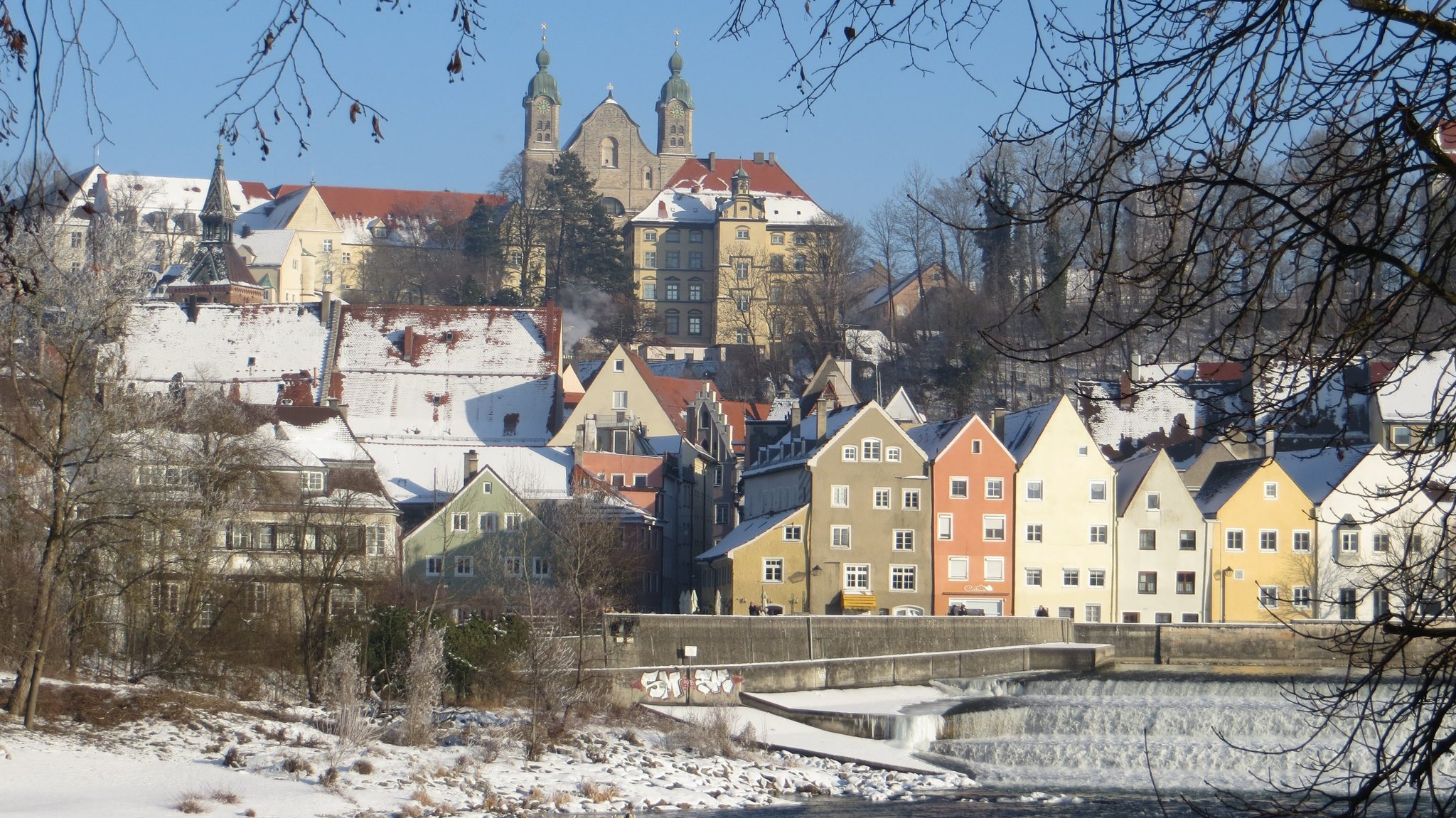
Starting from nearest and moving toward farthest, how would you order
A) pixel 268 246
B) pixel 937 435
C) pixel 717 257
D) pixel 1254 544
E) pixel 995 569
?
1. pixel 995 569
2. pixel 1254 544
3. pixel 937 435
4. pixel 717 257
5. pixel 268 246

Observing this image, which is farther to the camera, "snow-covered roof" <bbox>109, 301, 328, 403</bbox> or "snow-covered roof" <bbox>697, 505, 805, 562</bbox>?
"snow-covered roof" <bbox>109, 301, 328, 403</bbox>

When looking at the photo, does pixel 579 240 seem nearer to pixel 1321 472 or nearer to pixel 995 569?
pixel 995 569

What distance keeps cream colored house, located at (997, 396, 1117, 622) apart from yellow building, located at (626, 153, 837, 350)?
62.4 meters

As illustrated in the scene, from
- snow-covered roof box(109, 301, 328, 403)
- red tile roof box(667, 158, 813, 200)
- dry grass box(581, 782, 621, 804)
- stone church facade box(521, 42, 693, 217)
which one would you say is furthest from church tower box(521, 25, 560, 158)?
dry grass box(581, 782, 621, 804)

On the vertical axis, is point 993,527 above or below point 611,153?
below

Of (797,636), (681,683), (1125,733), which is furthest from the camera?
(797,636)

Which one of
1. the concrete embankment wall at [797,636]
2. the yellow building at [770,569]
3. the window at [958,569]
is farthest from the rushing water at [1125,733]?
the yellow building at [770,569]

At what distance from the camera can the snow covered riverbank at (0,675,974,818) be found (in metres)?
29.0

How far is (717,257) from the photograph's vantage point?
4934 inches

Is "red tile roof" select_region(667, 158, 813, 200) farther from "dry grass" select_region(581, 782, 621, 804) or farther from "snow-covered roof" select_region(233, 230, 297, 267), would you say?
"dry grass" select_region(581, 782, 621, 804)

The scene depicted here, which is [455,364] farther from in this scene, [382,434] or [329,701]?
[329,701]

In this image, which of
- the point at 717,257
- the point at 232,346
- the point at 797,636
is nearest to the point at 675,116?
the point at 717,257

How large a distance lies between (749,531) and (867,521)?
3.69m

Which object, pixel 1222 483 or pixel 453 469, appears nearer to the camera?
pixel 1222 483
